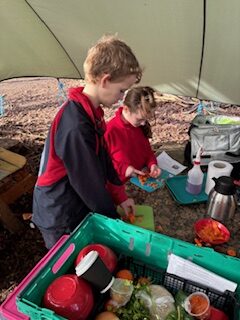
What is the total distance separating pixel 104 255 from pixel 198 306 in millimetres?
305

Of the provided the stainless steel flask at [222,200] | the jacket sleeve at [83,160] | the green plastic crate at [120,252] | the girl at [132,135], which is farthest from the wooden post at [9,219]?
the stainless steel flask at [222,200]

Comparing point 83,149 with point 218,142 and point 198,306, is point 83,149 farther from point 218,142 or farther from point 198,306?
point 218,142

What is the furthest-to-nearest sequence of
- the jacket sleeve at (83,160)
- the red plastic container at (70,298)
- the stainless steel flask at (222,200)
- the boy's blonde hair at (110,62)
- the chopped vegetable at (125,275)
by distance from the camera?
the stainless steel flask at (222,200), the boy's blonde hair at (110,62), the jacket sleeve at (83,160), the chopped vegetable at (125,275), the red plastic container at (70,298)

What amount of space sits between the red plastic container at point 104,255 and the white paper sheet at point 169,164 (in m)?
1.03

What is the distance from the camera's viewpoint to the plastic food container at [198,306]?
814 millimetres

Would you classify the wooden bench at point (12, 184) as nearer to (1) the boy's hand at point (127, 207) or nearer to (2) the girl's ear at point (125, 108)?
(2) the girl's ear at point (125, 108)

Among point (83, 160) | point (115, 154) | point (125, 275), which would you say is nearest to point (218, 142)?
point (115, 154)

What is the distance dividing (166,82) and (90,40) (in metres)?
0.84

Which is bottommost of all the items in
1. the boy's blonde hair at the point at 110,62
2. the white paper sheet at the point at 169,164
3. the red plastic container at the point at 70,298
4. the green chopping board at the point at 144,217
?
the white paper sheet at the point at 169,164

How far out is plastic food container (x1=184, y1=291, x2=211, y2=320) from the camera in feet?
2.67

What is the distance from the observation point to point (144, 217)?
1.44 meters

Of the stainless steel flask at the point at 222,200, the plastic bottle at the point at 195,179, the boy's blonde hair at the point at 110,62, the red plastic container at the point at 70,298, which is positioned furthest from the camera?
the plastic bottle at the point at 195,179

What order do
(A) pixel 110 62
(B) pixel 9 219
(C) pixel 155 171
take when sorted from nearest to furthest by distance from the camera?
(A) pixel 110 62 < (C) pixel 155 171 < (B) pixel 9 219

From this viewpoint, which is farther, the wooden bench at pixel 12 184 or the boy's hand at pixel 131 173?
the wooden bench at pixel 12 184
